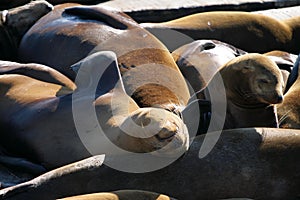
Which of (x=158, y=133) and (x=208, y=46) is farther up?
(x=158, y=133)

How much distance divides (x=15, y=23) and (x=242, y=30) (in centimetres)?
191

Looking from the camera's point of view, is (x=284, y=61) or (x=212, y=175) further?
(x=284, y=61)

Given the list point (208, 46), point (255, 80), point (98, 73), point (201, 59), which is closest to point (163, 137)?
point (255, 80)

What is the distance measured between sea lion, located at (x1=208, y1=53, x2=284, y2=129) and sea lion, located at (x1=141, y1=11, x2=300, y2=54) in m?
1.96

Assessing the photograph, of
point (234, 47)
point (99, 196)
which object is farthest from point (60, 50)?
point (99, 196)

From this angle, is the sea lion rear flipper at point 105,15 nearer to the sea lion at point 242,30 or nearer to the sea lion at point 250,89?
the sea lion at point 242,30

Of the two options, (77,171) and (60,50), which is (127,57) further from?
(77,171)

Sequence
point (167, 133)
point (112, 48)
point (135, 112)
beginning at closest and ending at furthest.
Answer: point (167, 133) < point (135, 112) < point (112, 48)

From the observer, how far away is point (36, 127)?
18.6ft

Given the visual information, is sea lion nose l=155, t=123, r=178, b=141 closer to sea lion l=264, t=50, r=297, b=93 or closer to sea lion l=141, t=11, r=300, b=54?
sea lion l=264, t=50, r=297, b=93

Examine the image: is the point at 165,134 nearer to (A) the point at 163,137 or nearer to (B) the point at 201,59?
(A) the point at 163,137

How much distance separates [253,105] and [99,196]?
5.16ft

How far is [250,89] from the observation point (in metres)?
5.46

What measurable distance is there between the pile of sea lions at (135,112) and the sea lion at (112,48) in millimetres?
11
